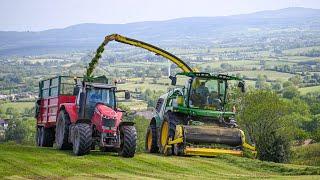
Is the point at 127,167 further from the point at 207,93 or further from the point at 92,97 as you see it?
the point at 207,93

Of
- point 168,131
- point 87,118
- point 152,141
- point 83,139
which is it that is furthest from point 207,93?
point 83,139

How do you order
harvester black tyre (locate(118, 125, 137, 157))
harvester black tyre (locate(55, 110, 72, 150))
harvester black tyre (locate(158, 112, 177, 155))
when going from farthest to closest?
harvester black tyre (locate(158, 112, 177, 155))
harvester black tyre (locate(55, 110, 72, 150))
harvester black tyre (locate(118, 125, 137, 157))

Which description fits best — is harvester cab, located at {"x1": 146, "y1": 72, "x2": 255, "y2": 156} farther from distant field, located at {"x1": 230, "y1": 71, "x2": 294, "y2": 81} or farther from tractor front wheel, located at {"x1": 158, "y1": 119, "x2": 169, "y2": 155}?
distant field, located at {"x1": 230, "y1": 71, "x2": 294, "y2": 81}

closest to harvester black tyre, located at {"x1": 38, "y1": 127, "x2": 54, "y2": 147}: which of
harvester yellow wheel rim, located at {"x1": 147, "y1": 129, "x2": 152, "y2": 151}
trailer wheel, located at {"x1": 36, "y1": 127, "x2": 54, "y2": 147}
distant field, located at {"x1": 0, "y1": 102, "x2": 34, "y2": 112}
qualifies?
trailer wheel, located at {"x1": 36, "y1": 127, "x2": 54, "y2": 147}

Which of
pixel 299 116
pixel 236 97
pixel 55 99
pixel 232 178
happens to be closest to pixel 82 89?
pixel 55 99

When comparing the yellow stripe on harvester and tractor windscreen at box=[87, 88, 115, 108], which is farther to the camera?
the yellow stripe on harvester

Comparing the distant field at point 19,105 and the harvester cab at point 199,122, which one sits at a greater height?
the harvester cab at point 199,122

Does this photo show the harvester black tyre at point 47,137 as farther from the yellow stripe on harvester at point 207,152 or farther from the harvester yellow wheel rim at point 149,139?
the yellow stripe on harvester at point 207,152

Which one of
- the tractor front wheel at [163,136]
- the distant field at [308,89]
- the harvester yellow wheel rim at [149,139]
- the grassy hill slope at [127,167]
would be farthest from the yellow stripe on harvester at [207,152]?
the distant field at [308,89]

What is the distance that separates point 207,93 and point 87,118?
575 centimetres

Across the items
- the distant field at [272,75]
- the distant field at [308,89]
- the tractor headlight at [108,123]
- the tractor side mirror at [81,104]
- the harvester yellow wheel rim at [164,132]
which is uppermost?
the tractor side mirror at [81,104]

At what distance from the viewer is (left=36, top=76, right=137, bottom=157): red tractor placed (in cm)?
2202

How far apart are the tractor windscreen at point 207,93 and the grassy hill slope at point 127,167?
3.22 m

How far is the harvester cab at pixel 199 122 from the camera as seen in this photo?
972 inches
